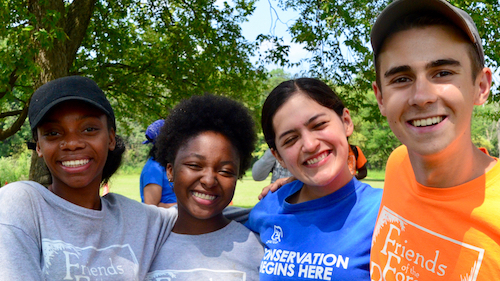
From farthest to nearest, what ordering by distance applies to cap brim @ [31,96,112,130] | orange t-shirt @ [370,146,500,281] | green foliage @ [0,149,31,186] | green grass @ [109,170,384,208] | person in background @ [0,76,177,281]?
green foliage @ [0,149,31,186] < green grass @ [109,170,384,208] < cap brim @ [31,96,112,130] < person in background @ [0,76,177,281] < orange t-shirt @ [370,146,500,281]

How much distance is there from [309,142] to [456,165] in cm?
76

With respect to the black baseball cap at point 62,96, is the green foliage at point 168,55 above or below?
above

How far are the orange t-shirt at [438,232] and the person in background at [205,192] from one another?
Result: 2.75 ft

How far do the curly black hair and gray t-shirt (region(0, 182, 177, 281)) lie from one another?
0.58 meters

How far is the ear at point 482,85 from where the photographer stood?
1.73 meters

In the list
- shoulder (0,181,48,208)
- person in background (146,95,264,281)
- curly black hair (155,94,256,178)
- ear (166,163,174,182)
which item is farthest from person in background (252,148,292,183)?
shoulder (0,181,48,208)

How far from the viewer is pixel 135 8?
34.0 feet

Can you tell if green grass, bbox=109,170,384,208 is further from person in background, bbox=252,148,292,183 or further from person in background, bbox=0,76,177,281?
person in background, bbox=0,76,177,281

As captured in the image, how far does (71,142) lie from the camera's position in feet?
7.29

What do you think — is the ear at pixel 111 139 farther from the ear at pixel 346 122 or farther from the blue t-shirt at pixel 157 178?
the blue t-shirt at pixel 157 178

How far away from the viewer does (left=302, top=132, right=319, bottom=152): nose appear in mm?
2252

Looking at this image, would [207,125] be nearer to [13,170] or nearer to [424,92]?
[424,92]

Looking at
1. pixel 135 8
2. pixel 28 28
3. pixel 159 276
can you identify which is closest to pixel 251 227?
pixel 159 276

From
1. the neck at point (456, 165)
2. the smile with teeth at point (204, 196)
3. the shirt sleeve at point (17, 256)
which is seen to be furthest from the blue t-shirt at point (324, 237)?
the shirt sleeve at point (17, 256)
